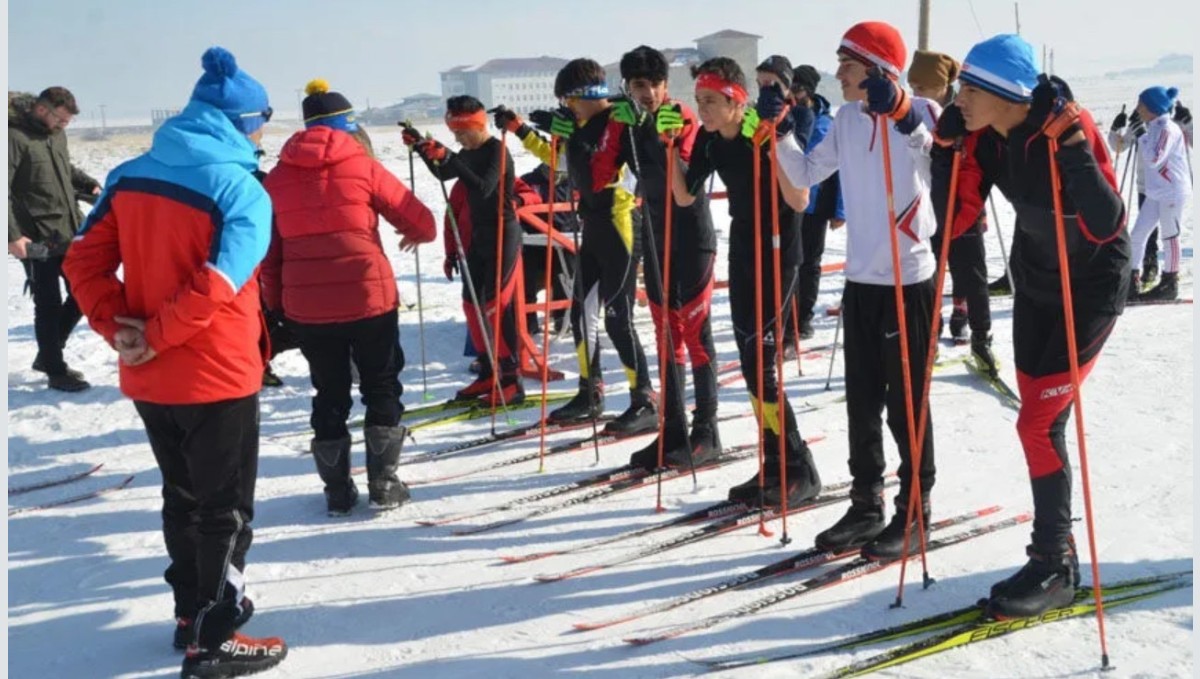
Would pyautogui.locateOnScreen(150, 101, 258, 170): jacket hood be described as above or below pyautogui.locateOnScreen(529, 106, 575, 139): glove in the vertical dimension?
below

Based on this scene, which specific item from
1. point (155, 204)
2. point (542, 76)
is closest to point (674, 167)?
point (155, 204)

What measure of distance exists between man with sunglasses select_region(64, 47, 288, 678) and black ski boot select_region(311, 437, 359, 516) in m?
1.32

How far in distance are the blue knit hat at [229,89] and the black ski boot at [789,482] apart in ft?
7.96

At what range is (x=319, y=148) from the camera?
4.39 m

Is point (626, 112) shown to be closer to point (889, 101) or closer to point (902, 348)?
point (889, 101)

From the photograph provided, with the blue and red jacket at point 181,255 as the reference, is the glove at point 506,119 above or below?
above

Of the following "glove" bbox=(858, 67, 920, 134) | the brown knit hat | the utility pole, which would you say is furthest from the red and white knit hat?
the utility pole

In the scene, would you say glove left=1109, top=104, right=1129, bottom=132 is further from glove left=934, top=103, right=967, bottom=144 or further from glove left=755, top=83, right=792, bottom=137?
glove left=934, top=103, right=967, bottom=144

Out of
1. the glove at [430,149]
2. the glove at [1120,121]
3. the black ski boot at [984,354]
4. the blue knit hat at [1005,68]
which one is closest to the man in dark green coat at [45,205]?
the glove at [430,149]

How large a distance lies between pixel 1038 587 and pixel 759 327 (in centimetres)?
143

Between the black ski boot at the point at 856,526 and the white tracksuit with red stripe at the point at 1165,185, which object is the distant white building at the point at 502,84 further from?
the black ski boot at the point at 856,526

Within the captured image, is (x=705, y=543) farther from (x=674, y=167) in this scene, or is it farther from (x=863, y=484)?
(x=674, y=167)

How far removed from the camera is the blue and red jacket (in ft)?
10.1

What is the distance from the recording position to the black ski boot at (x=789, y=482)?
4465mm
